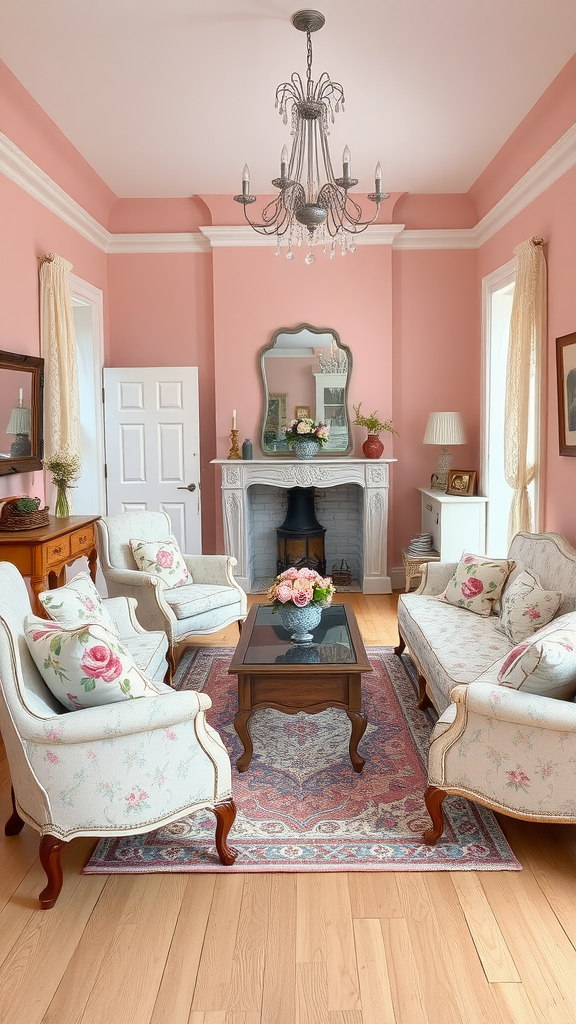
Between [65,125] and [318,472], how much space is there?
124 inches

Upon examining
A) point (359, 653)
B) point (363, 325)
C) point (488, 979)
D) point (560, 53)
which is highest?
point (560, 53)

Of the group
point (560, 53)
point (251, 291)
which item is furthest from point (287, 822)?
point (251, 291)

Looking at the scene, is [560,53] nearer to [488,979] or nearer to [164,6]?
[164,6]

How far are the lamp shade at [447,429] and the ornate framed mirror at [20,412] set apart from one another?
3165 millimetres

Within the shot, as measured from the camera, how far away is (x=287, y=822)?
274cm

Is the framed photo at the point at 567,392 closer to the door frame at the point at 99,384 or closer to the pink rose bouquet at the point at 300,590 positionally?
the pink rose bouquet at the point at 300,590

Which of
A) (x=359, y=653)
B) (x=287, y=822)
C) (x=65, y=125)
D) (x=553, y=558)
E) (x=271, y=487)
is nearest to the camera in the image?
(x=287, y=822)

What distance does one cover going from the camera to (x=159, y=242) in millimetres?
6410

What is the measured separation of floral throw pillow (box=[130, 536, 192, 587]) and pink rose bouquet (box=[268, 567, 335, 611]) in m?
1.25

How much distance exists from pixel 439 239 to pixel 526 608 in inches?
158

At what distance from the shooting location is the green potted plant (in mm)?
6282

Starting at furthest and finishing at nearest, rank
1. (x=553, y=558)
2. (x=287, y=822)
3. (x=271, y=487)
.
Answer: (x=271, y=487)
(x=553, y=558)
(x=287, y=822)

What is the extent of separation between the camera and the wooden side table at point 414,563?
6004 mm

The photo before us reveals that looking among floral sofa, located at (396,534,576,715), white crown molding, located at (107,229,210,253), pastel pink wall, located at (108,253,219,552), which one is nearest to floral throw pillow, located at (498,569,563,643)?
floral sofa, located at (396,534,576,715)
